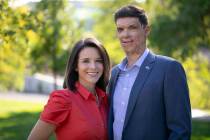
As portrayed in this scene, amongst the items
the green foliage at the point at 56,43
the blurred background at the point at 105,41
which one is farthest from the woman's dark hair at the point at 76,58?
the green foliage at the point at 56,43

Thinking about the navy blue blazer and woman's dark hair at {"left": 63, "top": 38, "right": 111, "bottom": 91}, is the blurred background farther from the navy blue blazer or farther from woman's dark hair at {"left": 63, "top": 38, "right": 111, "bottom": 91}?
the navy blue blazer

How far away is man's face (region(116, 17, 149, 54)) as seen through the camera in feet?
14.1

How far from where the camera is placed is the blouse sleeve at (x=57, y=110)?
13.9ft

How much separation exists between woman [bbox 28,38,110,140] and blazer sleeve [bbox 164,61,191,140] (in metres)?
0.69

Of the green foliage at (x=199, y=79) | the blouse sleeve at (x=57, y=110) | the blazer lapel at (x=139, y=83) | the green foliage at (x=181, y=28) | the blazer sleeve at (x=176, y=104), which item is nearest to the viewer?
the blazer sleeve at (x=176, y=104)

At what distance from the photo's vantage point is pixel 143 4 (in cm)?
2230

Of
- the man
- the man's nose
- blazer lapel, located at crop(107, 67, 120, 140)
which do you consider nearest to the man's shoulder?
the man

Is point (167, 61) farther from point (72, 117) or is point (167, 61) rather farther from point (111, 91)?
point (72, 117)

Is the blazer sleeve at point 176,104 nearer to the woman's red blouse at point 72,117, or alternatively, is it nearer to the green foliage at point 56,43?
the woman's red blouse at point 72,117

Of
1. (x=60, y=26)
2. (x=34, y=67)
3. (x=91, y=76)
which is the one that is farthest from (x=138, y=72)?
→ (x=34, y=67)

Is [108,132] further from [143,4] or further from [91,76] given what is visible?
[143,4]

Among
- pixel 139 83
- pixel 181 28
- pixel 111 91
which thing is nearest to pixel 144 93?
pixel 139 83

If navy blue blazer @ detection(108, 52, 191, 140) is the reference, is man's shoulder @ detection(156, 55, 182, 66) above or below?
above

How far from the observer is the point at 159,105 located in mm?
4051
